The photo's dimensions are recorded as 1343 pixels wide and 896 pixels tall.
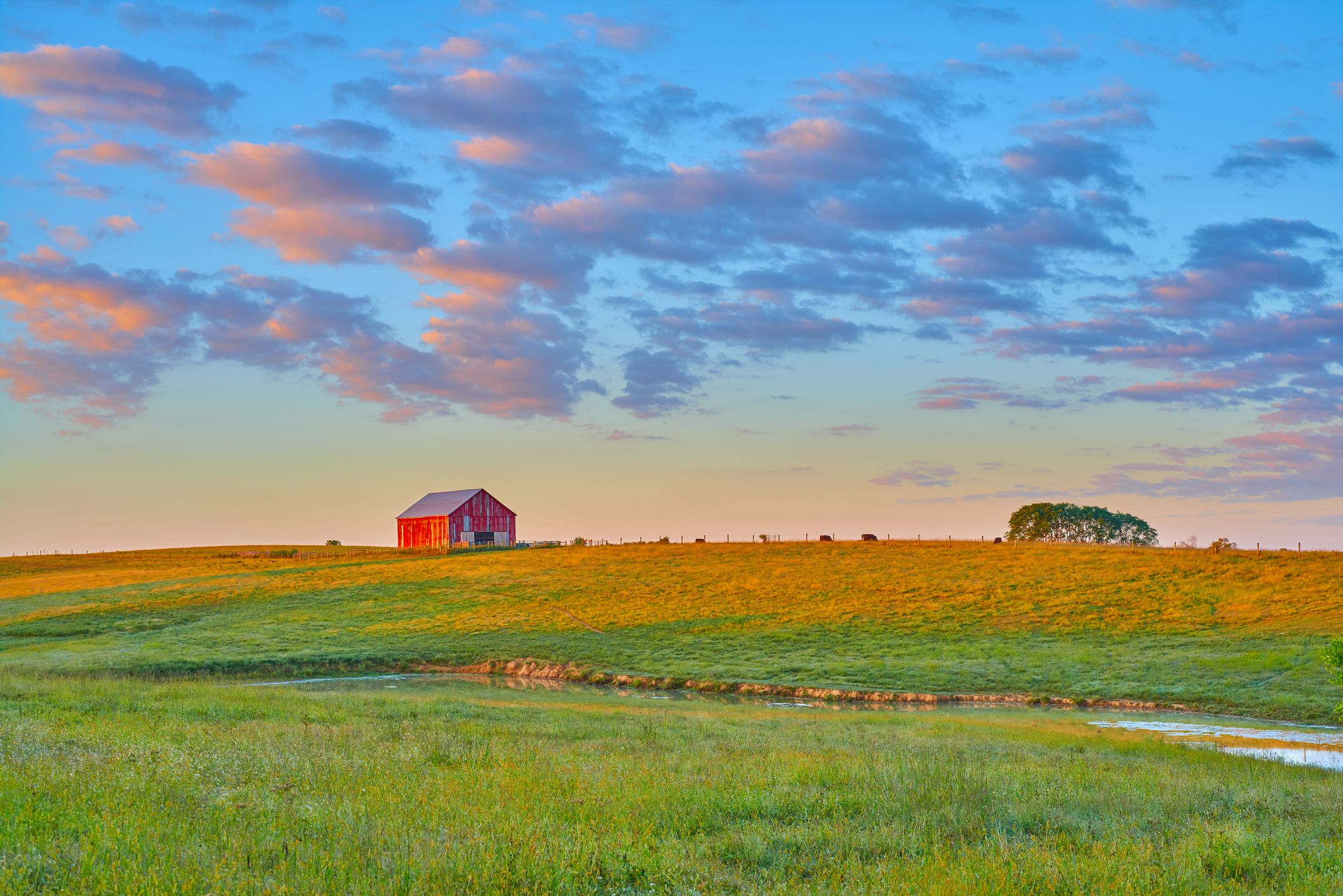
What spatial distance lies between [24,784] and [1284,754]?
2901 cm

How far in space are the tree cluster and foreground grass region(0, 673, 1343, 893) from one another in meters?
131

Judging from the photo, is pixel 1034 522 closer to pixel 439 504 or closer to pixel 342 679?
pixel 439 504

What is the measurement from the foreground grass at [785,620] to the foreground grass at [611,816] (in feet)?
82.9

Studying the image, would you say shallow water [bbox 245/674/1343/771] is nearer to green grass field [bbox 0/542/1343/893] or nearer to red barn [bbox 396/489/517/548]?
green grass field [bbox 0/542/1343/893]

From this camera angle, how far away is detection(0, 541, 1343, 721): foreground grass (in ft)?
147

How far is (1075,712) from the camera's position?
37.0 metres

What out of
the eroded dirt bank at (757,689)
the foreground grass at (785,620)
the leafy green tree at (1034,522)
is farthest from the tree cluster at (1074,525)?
the eroded dirt bank at (757,689)

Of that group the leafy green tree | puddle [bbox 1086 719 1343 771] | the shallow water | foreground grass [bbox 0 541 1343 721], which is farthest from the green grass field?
the leafy green tree

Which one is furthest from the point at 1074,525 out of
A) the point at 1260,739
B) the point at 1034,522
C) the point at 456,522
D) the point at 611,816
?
the point at 611,816

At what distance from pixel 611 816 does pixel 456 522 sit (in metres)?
117

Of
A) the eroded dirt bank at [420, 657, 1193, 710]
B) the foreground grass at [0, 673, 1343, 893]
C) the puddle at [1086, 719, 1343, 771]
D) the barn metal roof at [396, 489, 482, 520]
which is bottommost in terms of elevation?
the eroded dirt bank at [420, 657, 1193, 710]

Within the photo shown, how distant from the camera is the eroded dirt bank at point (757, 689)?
3956 cm

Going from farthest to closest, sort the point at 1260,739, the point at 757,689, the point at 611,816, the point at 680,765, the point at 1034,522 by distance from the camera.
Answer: the point at 1034,522
the point at 757,689
the point at 1260,739
the point at 680,765
the point at 611,816

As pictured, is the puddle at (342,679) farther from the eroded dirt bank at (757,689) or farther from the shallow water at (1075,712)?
the eroded dirt bank at (757,689)
